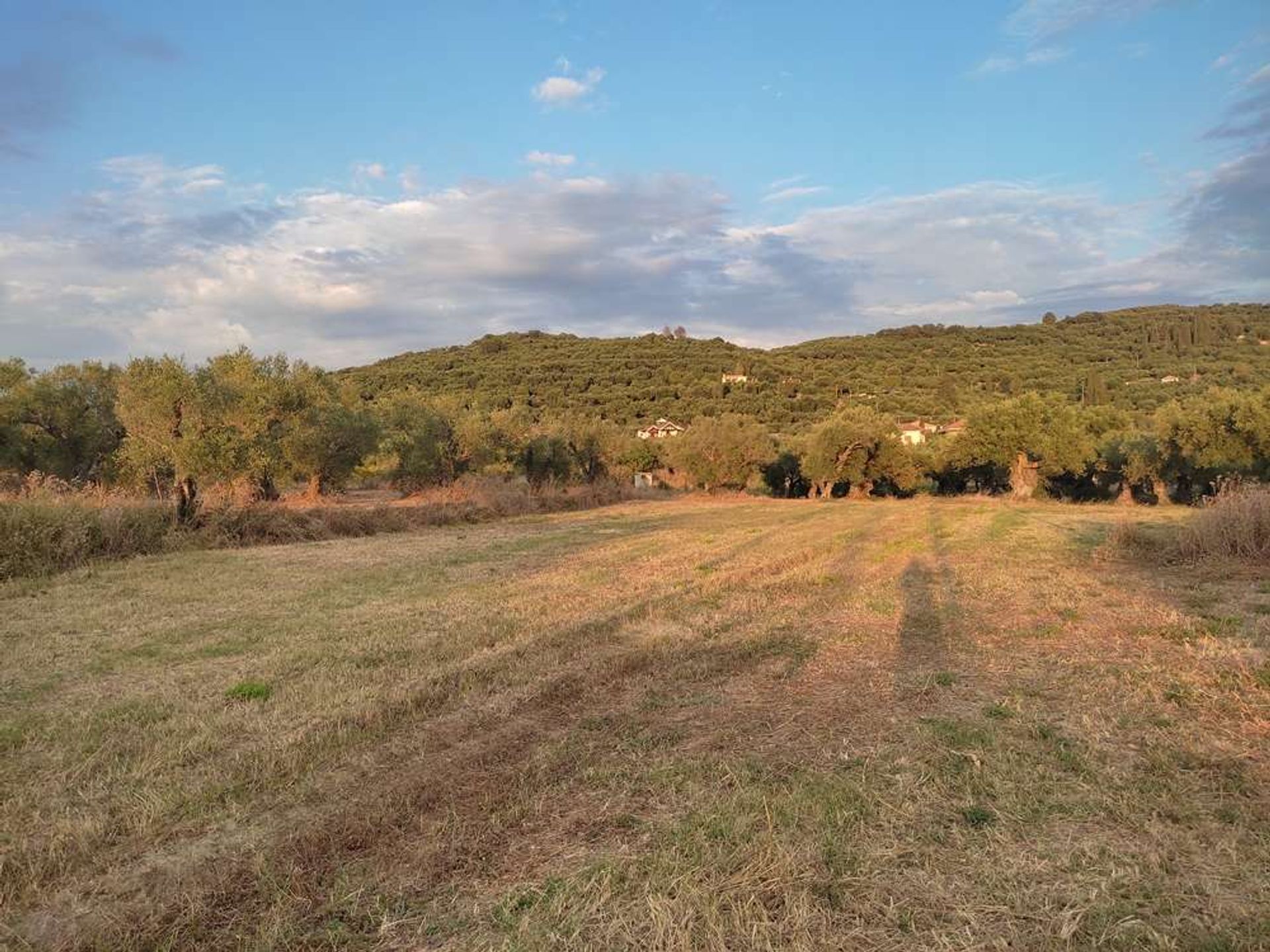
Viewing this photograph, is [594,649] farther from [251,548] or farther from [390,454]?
[390,454]

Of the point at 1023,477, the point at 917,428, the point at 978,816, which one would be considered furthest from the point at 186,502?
the point at 917,428

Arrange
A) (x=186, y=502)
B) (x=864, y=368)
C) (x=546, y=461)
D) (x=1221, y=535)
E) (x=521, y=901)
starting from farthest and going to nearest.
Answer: (x=864, y=368) → (x=546, y=461) → (x=186, y=502) → (x=1221, y=535) → (x=521, y=901)

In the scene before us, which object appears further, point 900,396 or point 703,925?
point 900,396

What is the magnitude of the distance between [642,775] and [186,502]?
19.3 meters

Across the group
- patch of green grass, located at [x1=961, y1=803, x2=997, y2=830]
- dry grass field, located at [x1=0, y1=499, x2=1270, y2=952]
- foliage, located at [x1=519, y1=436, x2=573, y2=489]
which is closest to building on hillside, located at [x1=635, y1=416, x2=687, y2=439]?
foliage, located at [x1=519, y1=436, x2=573, y2=489]

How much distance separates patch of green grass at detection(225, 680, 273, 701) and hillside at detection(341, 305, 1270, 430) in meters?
59.0

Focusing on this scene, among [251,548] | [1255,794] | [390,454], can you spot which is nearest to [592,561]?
[251,548]

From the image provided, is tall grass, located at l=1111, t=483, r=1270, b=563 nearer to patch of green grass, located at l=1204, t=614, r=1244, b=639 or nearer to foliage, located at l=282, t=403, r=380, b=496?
patch of green grass, located at l=1204, t=614, r=1244, b=639

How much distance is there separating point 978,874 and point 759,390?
96595 mm

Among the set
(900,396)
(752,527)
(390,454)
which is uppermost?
(900,396)

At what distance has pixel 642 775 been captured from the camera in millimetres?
4820

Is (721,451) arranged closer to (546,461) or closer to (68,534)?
(546,461)

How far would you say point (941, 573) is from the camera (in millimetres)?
13875

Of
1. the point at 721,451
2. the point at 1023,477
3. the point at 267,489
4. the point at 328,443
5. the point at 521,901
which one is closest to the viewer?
the point at 521,901
